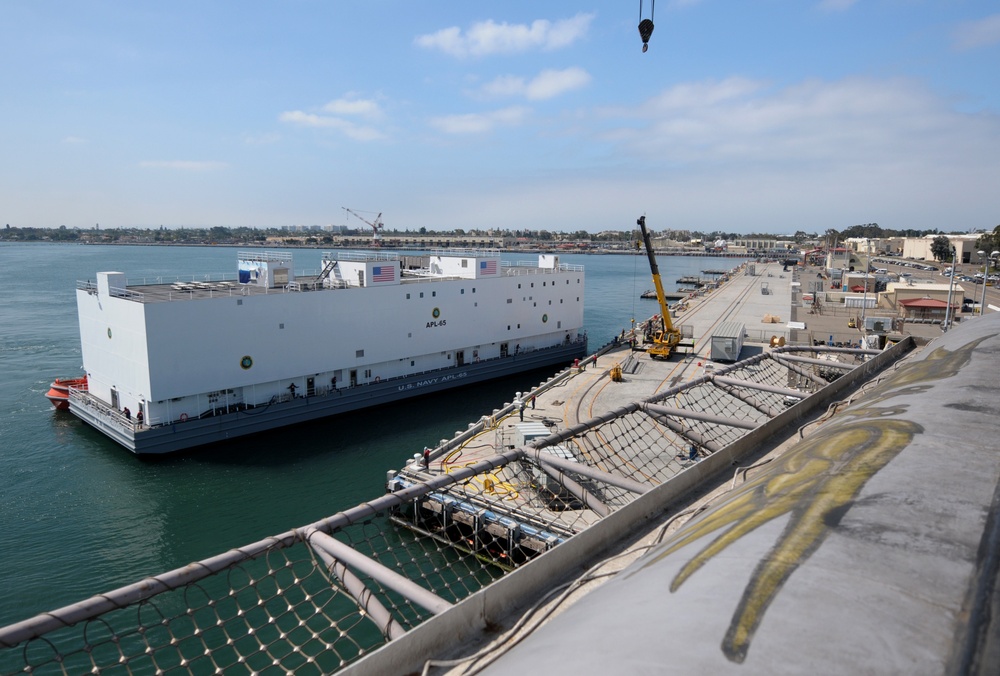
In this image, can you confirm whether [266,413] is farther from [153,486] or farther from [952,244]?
[952,244]

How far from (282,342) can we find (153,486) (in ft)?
22.6

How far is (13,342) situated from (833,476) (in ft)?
151

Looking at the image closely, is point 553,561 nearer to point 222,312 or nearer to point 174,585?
point 174,585

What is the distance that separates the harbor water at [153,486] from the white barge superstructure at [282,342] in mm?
802

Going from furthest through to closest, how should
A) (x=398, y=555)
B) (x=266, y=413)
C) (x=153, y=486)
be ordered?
(x=266, y=413) < (x=153, y=486) < (x=398, y=555)

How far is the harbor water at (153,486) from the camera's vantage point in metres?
14.2

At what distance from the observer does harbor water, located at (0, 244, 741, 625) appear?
561 inches

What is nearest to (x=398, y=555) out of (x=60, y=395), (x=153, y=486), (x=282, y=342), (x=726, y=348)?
(x=153, y=486)

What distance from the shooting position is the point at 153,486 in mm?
18609

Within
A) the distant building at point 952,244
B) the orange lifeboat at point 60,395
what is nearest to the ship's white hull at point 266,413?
the orange lifeboat at point 60,395

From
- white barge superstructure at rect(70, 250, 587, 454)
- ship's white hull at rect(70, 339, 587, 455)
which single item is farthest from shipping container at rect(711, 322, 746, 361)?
ship's white hull at rect(70, 339, 587, 455)

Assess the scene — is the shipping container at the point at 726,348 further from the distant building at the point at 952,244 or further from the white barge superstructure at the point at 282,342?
the distant building at the point at 952,244

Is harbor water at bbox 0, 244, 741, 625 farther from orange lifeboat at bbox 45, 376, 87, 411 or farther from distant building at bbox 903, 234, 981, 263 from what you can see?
distant building at bbox 903, 234, 981, 263

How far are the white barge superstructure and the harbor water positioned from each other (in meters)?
0.80
